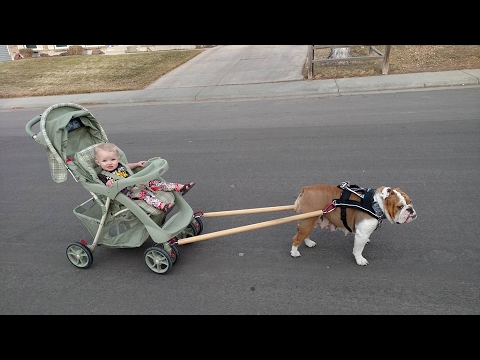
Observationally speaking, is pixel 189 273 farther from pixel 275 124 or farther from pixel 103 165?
pixel 275 124

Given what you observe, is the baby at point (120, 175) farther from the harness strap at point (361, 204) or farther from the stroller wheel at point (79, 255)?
the harness strap at point (361, 204)

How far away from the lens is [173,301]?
3.31 metres

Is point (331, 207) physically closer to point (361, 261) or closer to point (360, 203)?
point (360, 203)

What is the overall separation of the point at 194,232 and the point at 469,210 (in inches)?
131

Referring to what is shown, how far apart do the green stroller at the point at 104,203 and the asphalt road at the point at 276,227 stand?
28cm

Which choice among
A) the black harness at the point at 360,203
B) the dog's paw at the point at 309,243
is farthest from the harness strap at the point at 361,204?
the dog's paw at the point at 309,243

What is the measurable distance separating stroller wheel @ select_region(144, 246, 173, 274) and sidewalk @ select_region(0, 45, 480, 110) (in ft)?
26.2

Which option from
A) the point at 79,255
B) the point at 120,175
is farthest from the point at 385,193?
the point at 79,255

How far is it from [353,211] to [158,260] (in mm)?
2030

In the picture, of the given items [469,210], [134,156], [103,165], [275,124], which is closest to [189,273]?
[103,165]

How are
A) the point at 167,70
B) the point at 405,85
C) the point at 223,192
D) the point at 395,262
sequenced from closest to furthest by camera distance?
the point at 395,262, the point at 223,192, the point at 405,85, the point at 167,70

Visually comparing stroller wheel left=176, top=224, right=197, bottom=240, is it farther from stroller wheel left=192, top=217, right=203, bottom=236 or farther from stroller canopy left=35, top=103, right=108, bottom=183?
stroller canopy left=35, top=103, right=108, bottom=183

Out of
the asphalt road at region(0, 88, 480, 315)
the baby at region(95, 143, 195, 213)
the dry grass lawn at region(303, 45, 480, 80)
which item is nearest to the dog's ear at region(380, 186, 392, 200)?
the asphalt road at region(0, 88, 480, 315)

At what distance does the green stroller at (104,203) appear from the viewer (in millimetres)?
3455
